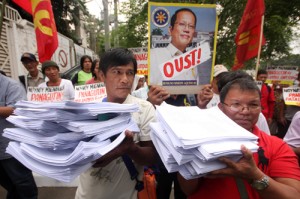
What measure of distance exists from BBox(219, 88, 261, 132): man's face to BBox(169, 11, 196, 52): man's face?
1.64 feet

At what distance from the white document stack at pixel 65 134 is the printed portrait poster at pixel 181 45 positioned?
2.10 feet

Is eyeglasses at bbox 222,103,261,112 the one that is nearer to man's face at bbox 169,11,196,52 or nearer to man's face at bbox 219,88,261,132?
man's face at bbox 219,88,261,132

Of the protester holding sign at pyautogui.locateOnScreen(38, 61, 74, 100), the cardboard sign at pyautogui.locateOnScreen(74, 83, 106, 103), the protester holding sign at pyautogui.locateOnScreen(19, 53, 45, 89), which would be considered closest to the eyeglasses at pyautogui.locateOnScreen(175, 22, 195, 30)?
the cardboard sign at pyautogui.locateOnScreen(74, 83, 106, 103)

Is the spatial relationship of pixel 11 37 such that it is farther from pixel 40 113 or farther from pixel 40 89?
pixel 40 113

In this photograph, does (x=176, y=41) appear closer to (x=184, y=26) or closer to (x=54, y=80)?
(x=184, y=26)

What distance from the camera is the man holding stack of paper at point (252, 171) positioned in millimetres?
985

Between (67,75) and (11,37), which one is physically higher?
(11,37)

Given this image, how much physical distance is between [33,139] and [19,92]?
138 centimetres

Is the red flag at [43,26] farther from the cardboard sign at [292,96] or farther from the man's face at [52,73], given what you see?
the cardboard sign at [292,96]

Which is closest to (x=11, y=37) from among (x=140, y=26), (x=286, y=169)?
A: (x=140, y=26)

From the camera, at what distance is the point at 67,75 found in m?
6.75

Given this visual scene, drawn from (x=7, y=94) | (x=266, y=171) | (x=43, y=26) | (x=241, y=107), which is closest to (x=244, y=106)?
(x=241, y=107)

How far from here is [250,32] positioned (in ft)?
11.8

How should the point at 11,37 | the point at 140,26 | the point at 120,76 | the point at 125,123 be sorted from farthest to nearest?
the point at 140,26
the point at 11,37
the point at 120,76
the point at 125,123
